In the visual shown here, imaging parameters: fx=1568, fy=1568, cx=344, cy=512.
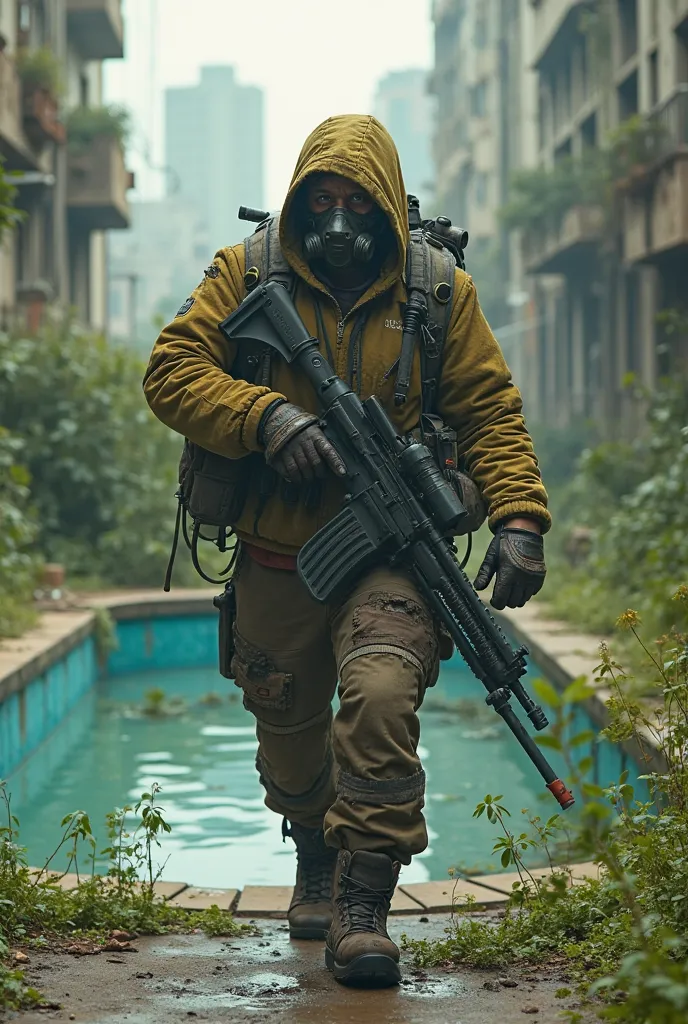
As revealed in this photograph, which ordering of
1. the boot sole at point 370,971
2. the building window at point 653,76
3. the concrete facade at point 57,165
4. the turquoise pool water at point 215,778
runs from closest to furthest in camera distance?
the boot sole at point 370,971 → the turquoise pool water at point 215,778 → the concrete facade at point 57,165 → the building window at point 653,76

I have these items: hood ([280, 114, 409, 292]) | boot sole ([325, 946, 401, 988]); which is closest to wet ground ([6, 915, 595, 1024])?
boot sole ([325, 946, 401, 988])

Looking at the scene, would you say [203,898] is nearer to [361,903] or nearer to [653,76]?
[361,903]

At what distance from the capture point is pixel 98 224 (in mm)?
21688

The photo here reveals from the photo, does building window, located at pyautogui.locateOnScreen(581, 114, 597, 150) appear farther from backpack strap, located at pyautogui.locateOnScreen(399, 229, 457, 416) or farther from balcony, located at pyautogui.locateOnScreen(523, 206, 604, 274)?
backpack strap, located at pyautogui.locateOnScreen(399, 229, 457, 416)

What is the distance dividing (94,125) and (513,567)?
16524mm

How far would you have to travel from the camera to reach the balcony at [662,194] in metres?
12.7

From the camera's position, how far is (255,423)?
12.2ft

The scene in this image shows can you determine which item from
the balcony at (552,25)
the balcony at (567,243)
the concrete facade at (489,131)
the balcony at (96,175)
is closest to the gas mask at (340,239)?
the balcony at (567,243)

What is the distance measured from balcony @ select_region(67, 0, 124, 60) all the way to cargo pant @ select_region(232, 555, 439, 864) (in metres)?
17.0

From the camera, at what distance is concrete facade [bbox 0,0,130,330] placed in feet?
49.9

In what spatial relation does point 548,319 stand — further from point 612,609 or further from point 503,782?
point 503,782

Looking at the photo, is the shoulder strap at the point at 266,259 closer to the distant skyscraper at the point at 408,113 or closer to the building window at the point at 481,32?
the building window at the point at 481,32

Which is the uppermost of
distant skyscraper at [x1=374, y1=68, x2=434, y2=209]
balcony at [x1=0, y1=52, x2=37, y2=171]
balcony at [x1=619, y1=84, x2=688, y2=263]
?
distant skyscraper at [x1=374, y1=68, x2=434, y2=209]

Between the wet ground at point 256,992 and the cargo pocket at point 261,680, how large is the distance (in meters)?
0.62
